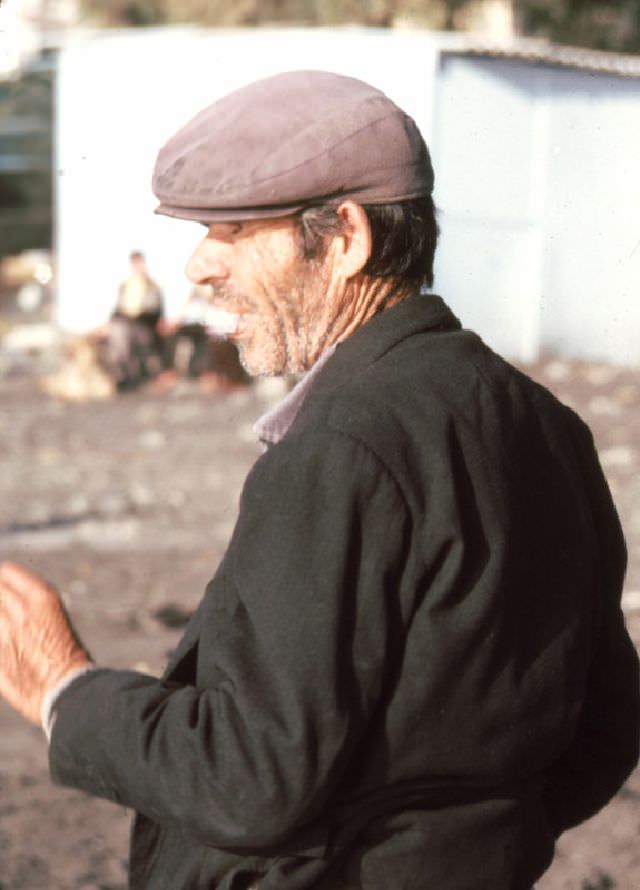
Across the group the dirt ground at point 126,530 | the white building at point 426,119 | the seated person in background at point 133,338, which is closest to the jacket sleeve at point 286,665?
the dirt ground at point 126,530

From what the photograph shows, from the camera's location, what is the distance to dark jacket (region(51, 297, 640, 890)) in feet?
5.29

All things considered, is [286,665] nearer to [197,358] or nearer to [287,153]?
[287,153]

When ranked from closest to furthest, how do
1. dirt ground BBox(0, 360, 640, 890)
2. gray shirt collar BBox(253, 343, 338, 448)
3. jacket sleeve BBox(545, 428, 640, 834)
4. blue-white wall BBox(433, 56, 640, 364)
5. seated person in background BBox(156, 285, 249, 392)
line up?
1. gray shirt collar BBox(253, 343, 338, 448)
2. jacket sleeve BBox(545, 428, 640, 834)
3. dirt ground BBox(0, 360, 640, 890)
4. blue-white wall BBox(433, 56, 640, 364)
5. seated person in background BBox(156, 285, 249, 392)

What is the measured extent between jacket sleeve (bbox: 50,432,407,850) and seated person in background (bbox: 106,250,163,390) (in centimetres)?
1376

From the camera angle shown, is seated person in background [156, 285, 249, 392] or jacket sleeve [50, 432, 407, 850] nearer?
jacket sleeve [50, 432, 407, 850]

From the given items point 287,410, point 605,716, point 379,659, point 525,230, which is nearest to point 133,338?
point 525,230

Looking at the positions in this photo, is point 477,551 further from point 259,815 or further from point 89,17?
point 89,17

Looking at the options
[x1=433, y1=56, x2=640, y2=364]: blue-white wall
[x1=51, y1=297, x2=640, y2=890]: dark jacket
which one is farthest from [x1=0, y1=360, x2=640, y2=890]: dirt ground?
[x1=51, y1=297, x2=640, y2=890]: dark jacket

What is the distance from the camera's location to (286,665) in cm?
160

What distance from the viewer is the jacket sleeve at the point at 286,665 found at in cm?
160

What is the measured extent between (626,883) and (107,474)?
7637 mm

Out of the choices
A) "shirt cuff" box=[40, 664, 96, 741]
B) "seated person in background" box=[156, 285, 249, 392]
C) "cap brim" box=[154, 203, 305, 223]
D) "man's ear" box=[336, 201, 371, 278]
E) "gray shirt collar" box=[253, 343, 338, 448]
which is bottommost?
"seated person in background" box=[156, 285, 249, 392]

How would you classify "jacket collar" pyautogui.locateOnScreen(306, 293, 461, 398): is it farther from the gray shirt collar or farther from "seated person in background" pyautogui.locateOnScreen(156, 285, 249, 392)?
"seated person in background" pyautogui.locateOnScreen(156, 285, 249, 392)

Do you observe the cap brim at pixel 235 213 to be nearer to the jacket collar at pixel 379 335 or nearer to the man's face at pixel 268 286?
the man's face at pixel 268 286
